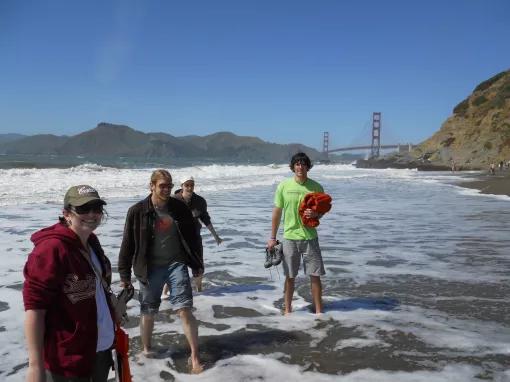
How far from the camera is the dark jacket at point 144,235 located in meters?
3.82

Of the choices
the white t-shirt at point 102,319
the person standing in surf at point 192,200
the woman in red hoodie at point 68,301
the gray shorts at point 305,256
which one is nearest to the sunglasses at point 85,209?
the woman in red hoodie at point 68,301

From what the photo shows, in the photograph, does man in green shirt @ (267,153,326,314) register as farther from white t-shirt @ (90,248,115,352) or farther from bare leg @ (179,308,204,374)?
white t-shirt @ (90,248,115,352)

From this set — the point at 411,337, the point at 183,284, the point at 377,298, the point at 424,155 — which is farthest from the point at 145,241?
the point at 424,155

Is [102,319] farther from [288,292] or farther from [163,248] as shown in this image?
[288,292]

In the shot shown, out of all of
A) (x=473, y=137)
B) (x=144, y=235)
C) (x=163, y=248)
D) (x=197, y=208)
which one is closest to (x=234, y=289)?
(x=197, y=208)

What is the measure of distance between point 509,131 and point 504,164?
7.44m

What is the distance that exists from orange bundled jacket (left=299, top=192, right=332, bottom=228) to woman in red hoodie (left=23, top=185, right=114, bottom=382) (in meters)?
2.81

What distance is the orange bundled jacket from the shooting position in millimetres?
4859

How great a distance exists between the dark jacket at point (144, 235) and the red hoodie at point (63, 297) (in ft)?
5.08

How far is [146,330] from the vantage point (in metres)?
4.13

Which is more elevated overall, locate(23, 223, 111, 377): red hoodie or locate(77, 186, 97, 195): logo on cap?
locate(77, 186, 97, 195): logo on cap

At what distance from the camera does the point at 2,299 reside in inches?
224

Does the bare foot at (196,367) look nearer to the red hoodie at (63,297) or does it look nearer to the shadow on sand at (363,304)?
the red hoodie at (63,297)

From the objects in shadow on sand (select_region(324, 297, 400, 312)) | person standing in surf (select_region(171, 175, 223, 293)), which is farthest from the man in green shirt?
person standing in surf (select_region(171, 175, 223, 293))
